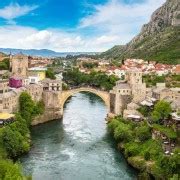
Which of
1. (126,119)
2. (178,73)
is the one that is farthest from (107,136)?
(178,73)

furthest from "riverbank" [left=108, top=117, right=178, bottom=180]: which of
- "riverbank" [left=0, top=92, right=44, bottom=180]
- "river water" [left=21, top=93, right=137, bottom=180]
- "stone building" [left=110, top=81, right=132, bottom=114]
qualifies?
"riverbank" [left=0, top=92, right=44, bottom=180]

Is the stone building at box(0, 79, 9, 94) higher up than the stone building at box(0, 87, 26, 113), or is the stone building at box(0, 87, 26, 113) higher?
the stone building at box(0, 79, 9, 94)

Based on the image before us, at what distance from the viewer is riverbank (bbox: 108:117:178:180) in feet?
109

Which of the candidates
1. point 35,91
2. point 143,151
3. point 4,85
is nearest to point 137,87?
point 35,91

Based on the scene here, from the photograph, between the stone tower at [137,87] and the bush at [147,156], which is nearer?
the bush at [147,156]

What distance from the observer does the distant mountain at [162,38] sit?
128200 mm

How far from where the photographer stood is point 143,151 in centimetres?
3894

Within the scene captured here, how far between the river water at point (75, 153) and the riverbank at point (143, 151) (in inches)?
31.7

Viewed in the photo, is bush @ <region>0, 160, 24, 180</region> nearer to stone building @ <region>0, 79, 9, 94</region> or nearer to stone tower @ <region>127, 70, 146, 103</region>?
stone tower @ <region>127, 70, 146, 103</region>

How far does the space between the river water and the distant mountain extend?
62.3 meters

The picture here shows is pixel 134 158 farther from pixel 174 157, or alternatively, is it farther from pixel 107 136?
pixel 107 136

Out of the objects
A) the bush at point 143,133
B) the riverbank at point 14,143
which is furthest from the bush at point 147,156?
the riverbank at point 14,143

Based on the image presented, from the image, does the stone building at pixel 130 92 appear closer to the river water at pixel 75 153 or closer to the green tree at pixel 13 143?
the river water at pixel 75 153

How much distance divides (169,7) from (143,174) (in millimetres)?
151503
